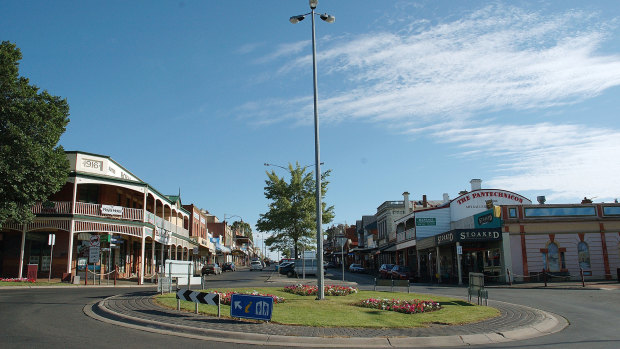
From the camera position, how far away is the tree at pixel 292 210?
45.8 m

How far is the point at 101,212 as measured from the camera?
30594 mm

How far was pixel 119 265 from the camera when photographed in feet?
120

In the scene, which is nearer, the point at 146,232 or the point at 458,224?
the point at 146,232

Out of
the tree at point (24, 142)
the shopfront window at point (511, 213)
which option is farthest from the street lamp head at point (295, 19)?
the shopfront window at point (511, 213)

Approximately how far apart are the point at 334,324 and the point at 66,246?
25.3 m

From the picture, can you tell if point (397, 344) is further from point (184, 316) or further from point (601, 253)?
point (601, 253)

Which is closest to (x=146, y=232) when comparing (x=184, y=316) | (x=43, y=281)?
(x=43, y=281)

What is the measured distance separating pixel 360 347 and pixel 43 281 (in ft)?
81.9

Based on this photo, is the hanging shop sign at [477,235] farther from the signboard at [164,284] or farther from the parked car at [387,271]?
the signboard at [164,284]

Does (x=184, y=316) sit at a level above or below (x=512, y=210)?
below

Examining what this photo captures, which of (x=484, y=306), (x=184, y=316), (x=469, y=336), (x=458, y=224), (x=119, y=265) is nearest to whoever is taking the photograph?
(x=469, y=336)

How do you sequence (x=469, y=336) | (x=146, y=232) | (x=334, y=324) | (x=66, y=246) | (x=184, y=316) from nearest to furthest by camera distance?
(x=469, y=336) < (x=334, y=324) < (x=184, y=316) < (x=66, y=246) < (x=146, y=232)

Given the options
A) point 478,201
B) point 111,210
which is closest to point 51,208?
point 111,210

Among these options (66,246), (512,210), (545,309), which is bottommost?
(545,309)
